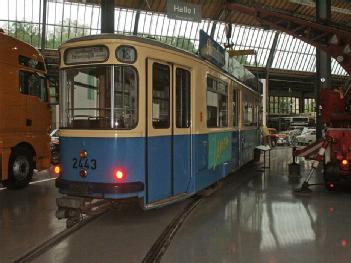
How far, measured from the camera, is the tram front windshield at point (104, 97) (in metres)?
6.79

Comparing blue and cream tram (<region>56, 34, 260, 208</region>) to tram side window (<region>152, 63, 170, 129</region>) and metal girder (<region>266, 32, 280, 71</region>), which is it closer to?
tram side window (<region>152, 63, 170, 129</region>)

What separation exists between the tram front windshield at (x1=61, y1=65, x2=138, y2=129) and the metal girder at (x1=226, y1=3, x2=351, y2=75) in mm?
6682

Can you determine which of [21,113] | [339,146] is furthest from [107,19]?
[339,146]

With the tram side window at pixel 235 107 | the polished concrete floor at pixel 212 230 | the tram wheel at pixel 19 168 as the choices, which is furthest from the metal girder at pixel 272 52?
the polished concrete floor at pixel 212 230

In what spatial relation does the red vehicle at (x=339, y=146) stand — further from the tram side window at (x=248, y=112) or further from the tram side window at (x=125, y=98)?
the tram side window at (x=125, y=98)

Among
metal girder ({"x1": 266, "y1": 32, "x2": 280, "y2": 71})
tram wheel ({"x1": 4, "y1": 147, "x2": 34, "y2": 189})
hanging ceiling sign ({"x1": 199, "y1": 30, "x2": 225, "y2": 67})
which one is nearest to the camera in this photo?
hanging ceiling sign ({"x1": 199, "y1": 30, "x2": 225, "y2": 67})

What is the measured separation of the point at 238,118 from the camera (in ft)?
39.0

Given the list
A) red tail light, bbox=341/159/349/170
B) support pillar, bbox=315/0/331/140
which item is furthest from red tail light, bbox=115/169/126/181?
support pillar, bbox=315/0/331/140

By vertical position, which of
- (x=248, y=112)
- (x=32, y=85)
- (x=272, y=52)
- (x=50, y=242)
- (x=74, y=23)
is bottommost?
(x=50, y=242)

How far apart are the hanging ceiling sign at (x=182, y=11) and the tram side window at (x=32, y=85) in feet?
17.1

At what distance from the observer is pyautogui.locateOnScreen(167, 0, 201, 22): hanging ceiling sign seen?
15330 millimetres

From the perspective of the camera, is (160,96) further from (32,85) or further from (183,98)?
(32,85)

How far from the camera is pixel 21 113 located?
11.2 m

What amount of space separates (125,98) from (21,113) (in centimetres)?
534
